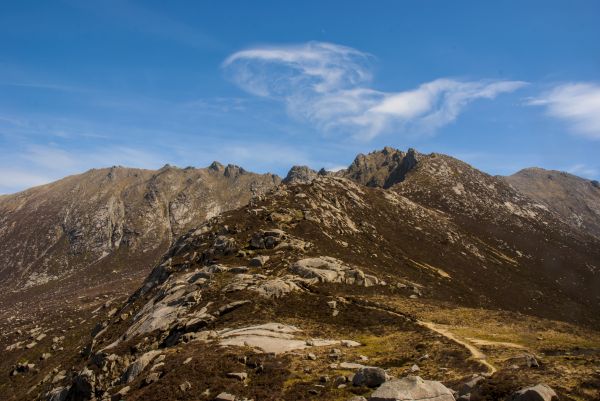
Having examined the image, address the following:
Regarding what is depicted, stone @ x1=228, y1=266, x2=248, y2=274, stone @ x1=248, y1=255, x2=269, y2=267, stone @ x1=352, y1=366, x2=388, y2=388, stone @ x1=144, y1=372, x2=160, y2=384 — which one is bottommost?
stone @ x1=144, y1=372, x2=160, y2=384

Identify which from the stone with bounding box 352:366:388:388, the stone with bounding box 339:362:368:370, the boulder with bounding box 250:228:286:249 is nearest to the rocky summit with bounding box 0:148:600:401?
the stone with bounding box 352:366:388:388

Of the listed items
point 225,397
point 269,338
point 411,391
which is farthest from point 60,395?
point 411,391

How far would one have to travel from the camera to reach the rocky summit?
2881cm

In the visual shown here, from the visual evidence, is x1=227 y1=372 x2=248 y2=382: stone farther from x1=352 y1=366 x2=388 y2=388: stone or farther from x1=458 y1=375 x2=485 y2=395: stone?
x1=458 y1=375 x2=485 y2=395: stone

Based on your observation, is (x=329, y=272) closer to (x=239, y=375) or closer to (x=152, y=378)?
(x=239, y=375)

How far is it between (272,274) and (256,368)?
29.4m

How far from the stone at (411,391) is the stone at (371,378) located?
3.72 m

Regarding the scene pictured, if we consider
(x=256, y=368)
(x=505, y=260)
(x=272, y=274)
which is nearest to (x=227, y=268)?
(x=272, y=274)

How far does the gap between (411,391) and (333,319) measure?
27939 millimetres

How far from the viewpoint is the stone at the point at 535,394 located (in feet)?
67.1

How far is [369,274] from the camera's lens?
220ft

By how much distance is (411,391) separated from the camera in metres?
21.5

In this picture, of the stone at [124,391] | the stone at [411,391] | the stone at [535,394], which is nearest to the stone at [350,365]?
the stone at [411,391]

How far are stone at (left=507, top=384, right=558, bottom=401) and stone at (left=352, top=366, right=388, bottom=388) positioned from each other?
732 cm
